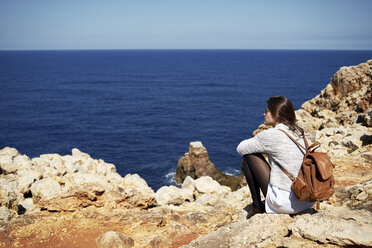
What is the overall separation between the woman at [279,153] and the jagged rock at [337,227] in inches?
15.6

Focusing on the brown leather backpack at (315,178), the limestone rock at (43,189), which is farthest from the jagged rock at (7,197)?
the brown leather backpack at (315,178)

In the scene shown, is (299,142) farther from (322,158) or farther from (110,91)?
(110,91)

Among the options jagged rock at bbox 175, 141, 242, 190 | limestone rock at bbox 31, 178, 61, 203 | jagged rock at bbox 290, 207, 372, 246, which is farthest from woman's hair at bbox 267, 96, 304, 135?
jagged rock at bbox 175, 141, 242, 190

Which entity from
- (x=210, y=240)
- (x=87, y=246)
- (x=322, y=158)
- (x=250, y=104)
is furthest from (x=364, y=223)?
(x=250, y=104)

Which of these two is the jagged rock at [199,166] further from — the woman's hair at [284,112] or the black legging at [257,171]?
the woman's hair at [284,112]

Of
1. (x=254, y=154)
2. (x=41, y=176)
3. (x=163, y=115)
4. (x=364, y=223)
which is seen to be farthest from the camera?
(x=163, y=115)

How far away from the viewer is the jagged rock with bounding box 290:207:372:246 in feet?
13.9

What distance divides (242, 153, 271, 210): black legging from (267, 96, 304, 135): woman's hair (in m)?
0.86

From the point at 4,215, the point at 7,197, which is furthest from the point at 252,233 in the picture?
the point at 7,197

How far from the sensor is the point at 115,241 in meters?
7.16

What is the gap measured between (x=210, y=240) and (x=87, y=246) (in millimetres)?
3453

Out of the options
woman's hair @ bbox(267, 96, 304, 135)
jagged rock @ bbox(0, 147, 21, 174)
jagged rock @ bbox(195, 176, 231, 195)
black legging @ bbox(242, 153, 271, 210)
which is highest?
woman's hair @ bbox(267, 96, 304, 135)

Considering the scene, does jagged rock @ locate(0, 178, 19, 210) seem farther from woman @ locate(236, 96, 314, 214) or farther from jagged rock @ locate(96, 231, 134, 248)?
woman @ locate(236, 96, 314, 214)

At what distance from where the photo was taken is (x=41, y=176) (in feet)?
49.4
